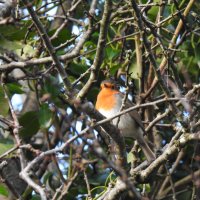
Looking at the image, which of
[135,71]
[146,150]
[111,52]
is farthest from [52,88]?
[146,150]

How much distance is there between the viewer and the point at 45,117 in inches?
189

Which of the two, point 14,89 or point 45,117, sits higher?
point 14,89

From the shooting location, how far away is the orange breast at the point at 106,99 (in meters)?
5.94

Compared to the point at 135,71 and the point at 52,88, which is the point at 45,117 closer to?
the point at 52,88

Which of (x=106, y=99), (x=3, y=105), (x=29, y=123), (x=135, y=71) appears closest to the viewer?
(x=3, y=105)

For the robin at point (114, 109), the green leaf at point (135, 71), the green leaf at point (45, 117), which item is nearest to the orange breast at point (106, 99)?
the robin at point (114, 109)

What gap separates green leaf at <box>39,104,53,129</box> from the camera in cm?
476

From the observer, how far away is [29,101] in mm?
Answer: 5969

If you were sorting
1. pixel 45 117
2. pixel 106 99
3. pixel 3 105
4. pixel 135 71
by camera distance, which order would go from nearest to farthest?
pixel 3 105 → pixel 45 117 → pixel 135 71 → pixel 106 99

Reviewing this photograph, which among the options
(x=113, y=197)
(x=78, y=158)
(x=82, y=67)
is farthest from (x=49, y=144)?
(x=78, y=158)

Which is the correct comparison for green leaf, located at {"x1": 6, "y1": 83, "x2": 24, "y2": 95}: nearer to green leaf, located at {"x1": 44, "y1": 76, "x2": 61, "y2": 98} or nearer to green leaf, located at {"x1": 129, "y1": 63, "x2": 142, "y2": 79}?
green leaf, located at {"x1": 44, "y1": 76, "x2": 61, "y2": 98}

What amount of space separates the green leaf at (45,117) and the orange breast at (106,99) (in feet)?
3.53

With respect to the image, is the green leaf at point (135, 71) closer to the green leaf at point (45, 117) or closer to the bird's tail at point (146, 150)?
the bird's tail at point (146, 150)

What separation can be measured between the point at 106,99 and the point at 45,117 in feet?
4.13
